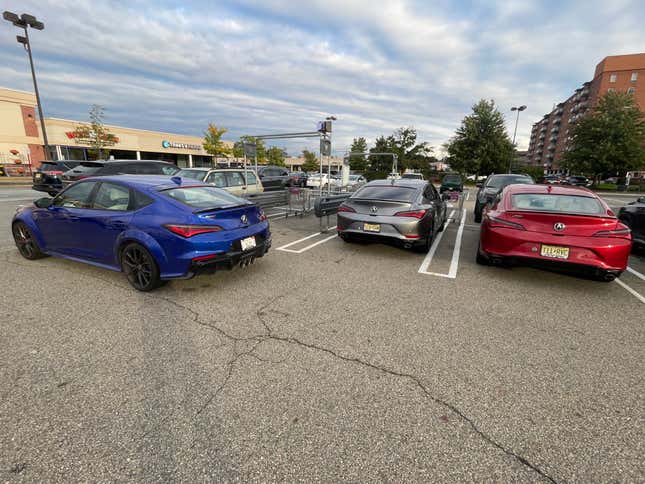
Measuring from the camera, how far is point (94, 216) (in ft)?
14.1

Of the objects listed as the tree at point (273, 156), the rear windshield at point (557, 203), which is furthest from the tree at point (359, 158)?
the rear windshield at point (557, 203)

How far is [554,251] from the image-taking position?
14.1ft

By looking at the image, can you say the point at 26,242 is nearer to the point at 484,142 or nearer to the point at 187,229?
the point at 187,229

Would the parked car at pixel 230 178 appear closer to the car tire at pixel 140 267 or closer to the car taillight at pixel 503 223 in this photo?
the car tire at pixel 140 267

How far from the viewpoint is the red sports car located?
4164 mm

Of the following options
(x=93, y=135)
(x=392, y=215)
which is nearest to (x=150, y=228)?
(x=392, y=215)

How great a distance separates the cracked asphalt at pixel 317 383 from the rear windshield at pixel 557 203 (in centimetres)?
120

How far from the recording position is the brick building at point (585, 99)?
60500mm

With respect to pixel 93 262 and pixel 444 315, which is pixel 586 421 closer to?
pixel 444 315

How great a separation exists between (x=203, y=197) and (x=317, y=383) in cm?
317

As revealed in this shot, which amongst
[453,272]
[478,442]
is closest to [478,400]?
[478,442]

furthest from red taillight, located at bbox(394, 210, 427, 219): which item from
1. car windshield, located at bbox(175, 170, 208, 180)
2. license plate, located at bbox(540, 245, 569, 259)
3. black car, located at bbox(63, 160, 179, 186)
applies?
black car, located at bbox(63, 160, 179, 186)

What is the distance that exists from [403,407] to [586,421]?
1.24m

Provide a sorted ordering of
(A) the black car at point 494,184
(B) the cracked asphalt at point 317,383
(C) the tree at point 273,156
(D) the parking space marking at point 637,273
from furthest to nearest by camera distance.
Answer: (C) the tree at point 273,156, (A) the black car at point 494,184, (D) the parking space marking at point 637,273, (B) the cracked asphalt at point 317,383
